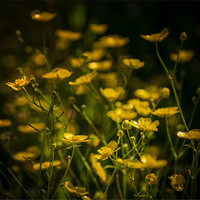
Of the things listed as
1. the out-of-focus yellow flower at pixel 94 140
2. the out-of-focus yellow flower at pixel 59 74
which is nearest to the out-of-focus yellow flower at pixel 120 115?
the out-of-focus yellow flower at pixel 94 140

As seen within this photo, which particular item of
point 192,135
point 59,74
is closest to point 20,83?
point 59,74

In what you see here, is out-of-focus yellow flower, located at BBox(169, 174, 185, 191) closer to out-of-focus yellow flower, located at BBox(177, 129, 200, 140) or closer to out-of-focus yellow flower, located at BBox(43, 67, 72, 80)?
out-of-focus yellow flower, located at BBox(177, 129, 200, 140)

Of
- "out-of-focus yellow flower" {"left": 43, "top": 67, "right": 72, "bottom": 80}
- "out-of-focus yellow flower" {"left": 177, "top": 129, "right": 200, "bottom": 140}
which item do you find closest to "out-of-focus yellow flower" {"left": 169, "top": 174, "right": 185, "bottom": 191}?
"out-of-focus yellow flower" {"left": 177, "top": 129, "right": 200, "bottom": 140}


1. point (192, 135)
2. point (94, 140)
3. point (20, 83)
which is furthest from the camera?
point (94, 140)

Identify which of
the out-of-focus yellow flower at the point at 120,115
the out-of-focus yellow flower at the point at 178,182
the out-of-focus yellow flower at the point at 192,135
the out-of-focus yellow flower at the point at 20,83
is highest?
the out-of-focus yellow flower at the point at 20,83

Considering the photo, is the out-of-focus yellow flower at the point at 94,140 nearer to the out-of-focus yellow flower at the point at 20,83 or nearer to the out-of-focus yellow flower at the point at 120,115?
the out-of-focus yellow flower at the point at 120,115

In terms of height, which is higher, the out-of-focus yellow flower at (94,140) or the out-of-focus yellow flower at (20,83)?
the out-of-focus yellow flower at (20,83)

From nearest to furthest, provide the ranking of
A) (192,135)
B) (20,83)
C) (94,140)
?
(192,135)
(20,83)
(94,140)

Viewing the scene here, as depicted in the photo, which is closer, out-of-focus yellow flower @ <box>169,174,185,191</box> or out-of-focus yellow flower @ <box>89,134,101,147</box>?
out-of-focus yellow flower @ <box>169,174,185,191</box>

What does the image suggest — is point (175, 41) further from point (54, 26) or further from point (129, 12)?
point (54, 26)

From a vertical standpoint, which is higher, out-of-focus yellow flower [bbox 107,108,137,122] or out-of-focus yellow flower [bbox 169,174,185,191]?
out-of-focus yellow flower [bbox 107,108,137,122]

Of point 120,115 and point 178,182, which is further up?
point 120,115

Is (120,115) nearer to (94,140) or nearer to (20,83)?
(94,140)
